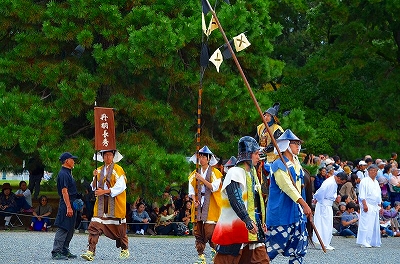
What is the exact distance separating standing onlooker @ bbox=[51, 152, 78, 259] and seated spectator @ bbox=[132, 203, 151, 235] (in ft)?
19.5

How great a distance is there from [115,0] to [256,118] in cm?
451

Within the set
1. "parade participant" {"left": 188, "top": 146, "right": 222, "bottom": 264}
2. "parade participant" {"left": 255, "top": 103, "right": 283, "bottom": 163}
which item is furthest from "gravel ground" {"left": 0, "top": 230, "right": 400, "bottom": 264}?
"parade participant" {"left": 255, "top": 103, "right": 283, "bottom": 163}

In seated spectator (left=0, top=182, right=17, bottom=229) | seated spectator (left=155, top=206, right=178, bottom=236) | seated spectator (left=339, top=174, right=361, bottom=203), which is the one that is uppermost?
seated spectator (left=339, top=174, right=361, bottom=203)

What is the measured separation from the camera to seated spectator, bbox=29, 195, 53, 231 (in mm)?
21453

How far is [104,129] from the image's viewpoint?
1464 centimetres

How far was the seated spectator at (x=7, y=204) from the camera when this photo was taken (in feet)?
70.8

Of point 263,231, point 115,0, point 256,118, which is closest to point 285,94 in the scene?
point 256,118

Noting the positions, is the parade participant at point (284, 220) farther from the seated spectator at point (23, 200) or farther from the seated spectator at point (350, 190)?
the seated spectator at point (23, 200)

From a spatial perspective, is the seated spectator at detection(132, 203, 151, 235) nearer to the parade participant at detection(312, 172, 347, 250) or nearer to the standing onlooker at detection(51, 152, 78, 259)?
the parade participant at detection(312, 172, 347, 250)

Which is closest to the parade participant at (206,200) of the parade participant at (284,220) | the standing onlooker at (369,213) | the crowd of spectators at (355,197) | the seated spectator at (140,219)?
the parade participant at (284,220)

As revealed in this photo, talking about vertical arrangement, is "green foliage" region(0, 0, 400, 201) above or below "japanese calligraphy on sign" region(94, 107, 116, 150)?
above

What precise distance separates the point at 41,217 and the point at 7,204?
97cm

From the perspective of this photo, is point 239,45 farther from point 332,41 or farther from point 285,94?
point 332,41

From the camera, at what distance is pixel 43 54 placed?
21.4 meters
